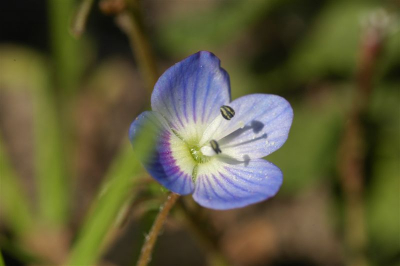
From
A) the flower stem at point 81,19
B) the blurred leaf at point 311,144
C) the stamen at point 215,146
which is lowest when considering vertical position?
the blurred leaf at point 311,144

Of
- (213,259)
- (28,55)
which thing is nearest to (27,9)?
(28,55)

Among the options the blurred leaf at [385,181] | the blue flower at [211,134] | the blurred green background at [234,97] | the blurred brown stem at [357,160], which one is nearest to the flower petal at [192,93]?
the blue flower at [211,134]

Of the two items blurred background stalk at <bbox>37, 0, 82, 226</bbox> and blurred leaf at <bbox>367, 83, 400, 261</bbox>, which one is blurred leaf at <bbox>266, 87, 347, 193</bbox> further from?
blurred background stalk at <bbox>37, 0, 82, 226</bbox>

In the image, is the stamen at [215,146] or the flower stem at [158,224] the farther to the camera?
the stamen at [215,146]

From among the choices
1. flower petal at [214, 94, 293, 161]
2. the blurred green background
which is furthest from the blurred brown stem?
flower petal at [214, 94, 293, 161]

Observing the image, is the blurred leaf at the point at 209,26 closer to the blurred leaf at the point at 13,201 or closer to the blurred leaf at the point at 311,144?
the blurred leaf at the point at 311,144

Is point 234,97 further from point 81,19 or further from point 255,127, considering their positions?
point 81,19

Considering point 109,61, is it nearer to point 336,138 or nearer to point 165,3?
point 165,3

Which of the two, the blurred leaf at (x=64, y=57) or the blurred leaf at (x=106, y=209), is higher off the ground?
the blurred leaf at (x=64, y=57)
